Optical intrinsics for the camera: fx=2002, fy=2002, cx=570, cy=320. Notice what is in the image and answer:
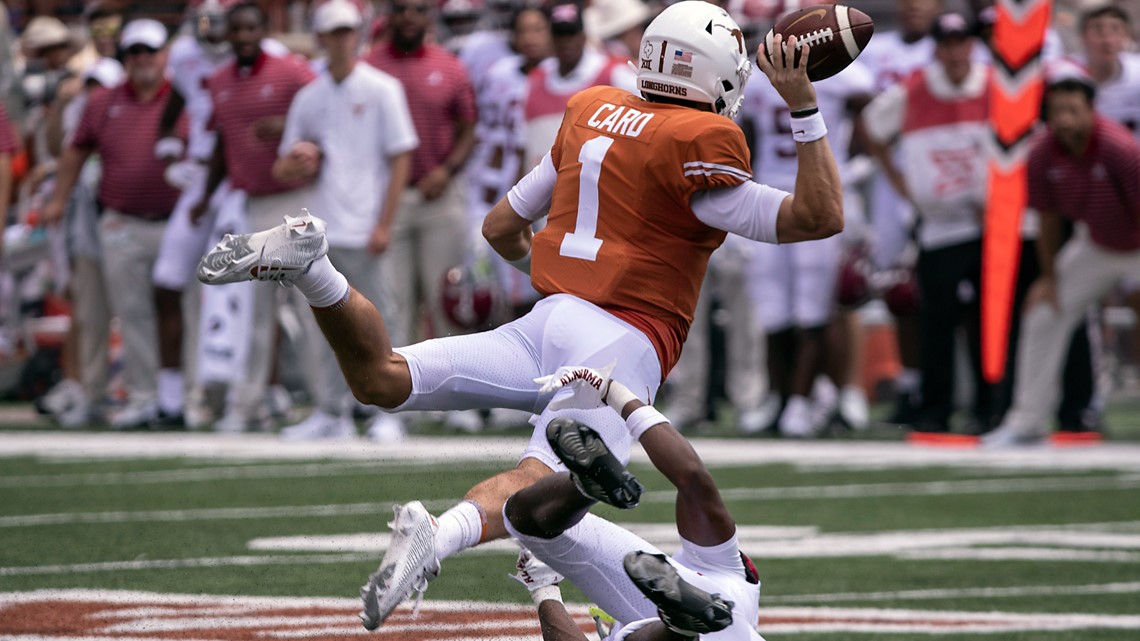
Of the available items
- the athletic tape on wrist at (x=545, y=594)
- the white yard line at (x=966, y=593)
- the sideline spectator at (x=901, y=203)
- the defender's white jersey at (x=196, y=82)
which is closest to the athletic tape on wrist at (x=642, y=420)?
the athletic tape on wrist at (x=545, y=594)

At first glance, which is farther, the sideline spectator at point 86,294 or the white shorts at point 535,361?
the sideline spectator at point 86,294

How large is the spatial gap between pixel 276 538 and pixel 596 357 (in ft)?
9.59

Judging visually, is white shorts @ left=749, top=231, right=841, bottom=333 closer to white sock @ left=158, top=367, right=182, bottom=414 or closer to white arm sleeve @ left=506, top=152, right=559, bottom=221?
white sock @ left=158, top=367, right=182, bottom=414

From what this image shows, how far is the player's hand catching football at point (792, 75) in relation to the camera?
469cm

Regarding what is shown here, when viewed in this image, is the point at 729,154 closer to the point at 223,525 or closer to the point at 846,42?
the point at 846,42

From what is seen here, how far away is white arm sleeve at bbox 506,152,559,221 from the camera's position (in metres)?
5.16

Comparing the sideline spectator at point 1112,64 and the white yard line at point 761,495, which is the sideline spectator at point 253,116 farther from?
the sideline spectator at point 1112,64

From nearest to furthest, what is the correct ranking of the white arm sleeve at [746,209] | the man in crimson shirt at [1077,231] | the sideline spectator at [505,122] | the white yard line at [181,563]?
the white arm sleeve at [746,209]
the white yard line at [181,563]
the man in crimson shirt at [1077,231]
the sideline spectator at [505,122]

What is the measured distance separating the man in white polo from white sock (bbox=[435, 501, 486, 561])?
5.95 m

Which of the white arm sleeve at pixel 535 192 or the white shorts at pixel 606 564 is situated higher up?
the white arm sleeve at pixel 535 192

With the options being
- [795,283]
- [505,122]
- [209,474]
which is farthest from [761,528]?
[505,122]

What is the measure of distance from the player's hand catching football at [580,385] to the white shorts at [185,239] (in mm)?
7402

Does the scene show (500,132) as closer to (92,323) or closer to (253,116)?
(253,116)

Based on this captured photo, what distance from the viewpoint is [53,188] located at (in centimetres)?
1322
